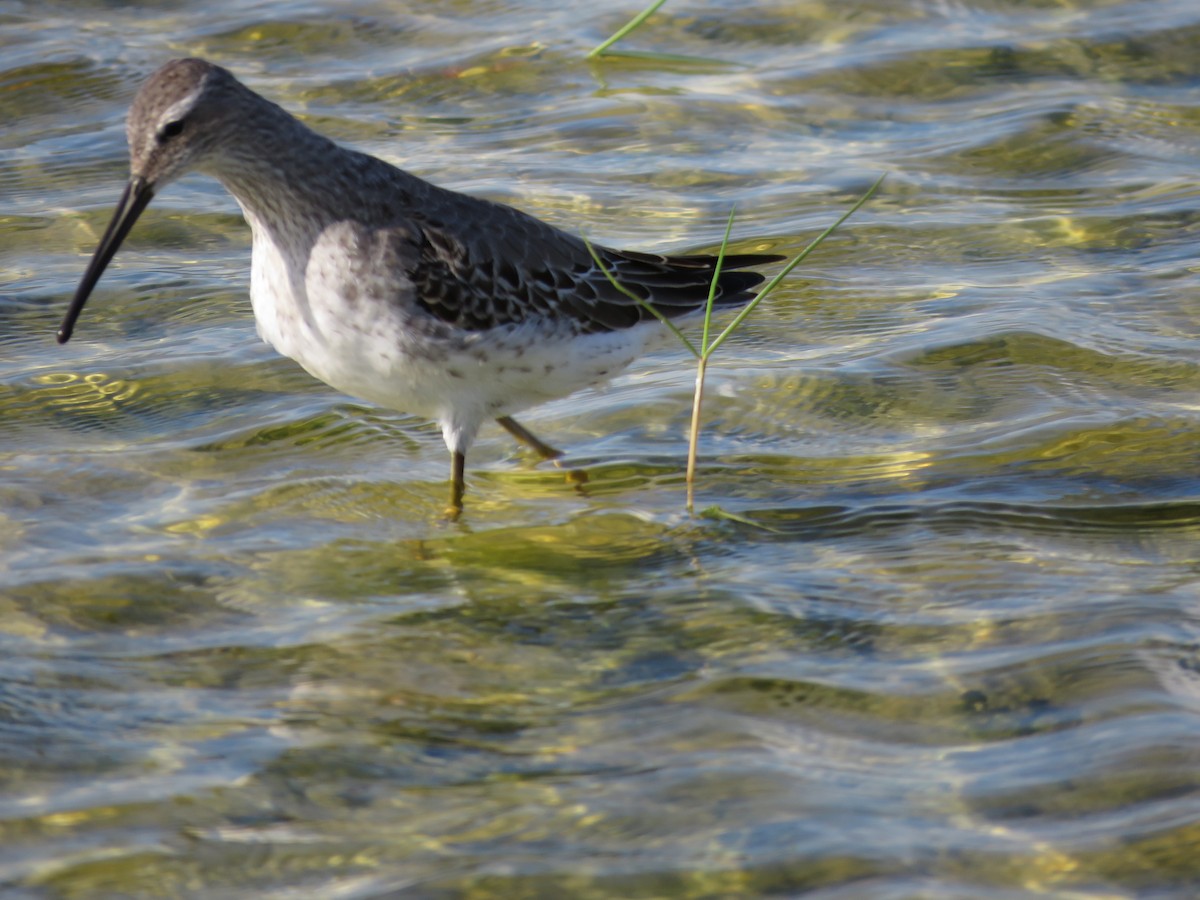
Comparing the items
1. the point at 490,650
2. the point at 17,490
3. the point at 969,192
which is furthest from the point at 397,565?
the point at 969,192

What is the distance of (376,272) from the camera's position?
263 inches

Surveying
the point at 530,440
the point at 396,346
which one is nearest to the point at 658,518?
the point at 530,440

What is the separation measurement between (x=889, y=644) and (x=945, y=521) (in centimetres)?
108

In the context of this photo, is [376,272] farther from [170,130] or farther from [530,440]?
[530,440]

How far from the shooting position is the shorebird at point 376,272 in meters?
6.65

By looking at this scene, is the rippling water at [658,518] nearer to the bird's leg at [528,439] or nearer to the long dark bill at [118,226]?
the bird's leg at [528,439]

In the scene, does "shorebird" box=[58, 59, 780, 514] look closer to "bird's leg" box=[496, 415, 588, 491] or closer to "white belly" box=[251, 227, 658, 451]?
"white belly" box=[251, 227, 658, 451]

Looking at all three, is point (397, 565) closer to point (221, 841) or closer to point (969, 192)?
point (221, 841)

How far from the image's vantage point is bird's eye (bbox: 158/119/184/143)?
21.4 ft

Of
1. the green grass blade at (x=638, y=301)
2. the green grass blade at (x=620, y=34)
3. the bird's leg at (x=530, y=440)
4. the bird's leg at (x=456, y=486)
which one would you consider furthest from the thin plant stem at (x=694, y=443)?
the green grass blade at (x=620, y=34)

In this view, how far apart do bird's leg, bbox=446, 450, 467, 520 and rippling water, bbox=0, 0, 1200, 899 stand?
10 cm

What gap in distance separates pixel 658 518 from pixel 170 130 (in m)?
2.55

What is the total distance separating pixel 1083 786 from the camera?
5105mm

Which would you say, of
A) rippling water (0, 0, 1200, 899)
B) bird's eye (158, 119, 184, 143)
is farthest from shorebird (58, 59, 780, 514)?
rippling water (0, 0, 1200, 899)
